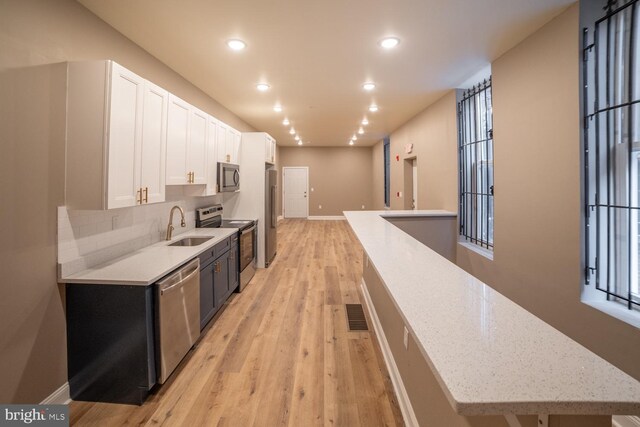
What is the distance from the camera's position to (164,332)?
2.19 m

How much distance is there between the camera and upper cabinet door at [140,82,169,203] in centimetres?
246

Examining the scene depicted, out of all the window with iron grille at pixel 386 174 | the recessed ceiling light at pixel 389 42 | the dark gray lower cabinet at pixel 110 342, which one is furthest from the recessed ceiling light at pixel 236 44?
the window with iron grille at pixel 386 174

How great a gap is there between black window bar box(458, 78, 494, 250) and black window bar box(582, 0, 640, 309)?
1333 mm

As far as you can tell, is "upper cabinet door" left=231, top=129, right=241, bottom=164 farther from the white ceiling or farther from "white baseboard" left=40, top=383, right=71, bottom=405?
"white baseboard" left=40, top=383, right=71, bottom=405

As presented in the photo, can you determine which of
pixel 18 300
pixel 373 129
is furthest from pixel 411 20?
pixel 373 129

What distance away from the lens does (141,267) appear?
7.62 ft

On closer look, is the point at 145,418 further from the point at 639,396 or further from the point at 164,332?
the point at 639,396

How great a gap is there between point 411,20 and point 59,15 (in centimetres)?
253

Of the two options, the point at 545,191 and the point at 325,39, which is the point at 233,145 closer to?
the point at 325,39

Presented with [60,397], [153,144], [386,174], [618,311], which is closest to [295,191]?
[386,174]

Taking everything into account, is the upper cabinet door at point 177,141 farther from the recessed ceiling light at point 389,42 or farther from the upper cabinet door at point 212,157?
the recessed ceiling light at point 389,42

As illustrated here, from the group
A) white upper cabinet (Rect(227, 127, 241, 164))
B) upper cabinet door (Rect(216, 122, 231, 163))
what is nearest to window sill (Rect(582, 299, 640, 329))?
upper cabinet door (Rect(216, 122, 231, 163))

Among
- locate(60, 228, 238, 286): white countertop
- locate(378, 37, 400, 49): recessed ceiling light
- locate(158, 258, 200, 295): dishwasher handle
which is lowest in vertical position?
locate(158, 258, 200, 295): dishwasher handle

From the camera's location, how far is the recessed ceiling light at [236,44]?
2.89 meters
